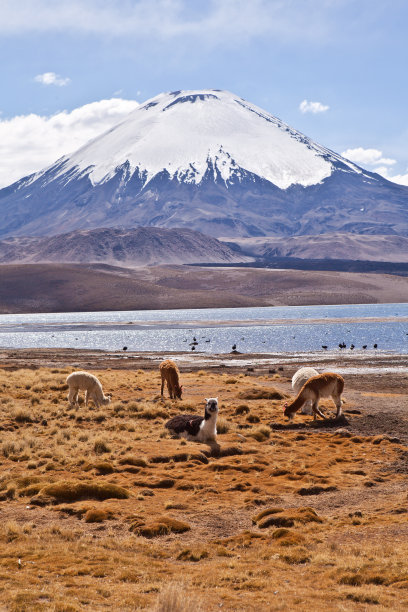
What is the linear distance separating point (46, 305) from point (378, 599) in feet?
590

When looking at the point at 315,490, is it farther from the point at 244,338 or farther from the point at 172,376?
the point at 244,338

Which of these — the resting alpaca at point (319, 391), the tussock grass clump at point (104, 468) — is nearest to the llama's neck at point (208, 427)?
the tussock grass clump at point (104, 468)


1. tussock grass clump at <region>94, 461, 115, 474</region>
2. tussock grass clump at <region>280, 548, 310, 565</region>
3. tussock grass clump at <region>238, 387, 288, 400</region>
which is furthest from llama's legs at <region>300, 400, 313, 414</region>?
tussock grass clump at <region>280, 548, 310, 565</region>

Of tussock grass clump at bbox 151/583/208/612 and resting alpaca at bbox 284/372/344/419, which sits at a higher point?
resting alpaca at bbox 284/372/344/419

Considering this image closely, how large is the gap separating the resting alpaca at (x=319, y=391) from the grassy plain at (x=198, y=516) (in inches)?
17.9

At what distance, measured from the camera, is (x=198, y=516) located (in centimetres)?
1152

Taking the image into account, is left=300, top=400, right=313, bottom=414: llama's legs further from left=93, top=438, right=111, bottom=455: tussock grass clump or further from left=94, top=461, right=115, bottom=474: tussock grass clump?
left=94, top=461, right=115, bottom=474: tussock grass clump

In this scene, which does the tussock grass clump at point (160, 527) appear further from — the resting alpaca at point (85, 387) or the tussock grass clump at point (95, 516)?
the resting alpaca at point (85, 387)

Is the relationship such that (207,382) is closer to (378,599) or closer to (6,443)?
(6,443)

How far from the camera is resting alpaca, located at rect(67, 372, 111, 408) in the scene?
22.6 m

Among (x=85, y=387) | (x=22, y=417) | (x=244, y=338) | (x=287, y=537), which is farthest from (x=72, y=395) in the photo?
(x=244, y=338)

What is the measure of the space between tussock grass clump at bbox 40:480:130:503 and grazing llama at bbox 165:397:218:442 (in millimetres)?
4242

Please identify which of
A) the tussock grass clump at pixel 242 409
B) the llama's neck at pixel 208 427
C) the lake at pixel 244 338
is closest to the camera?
the llama's neck at pixel 208 427

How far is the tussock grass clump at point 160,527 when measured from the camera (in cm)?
1057
